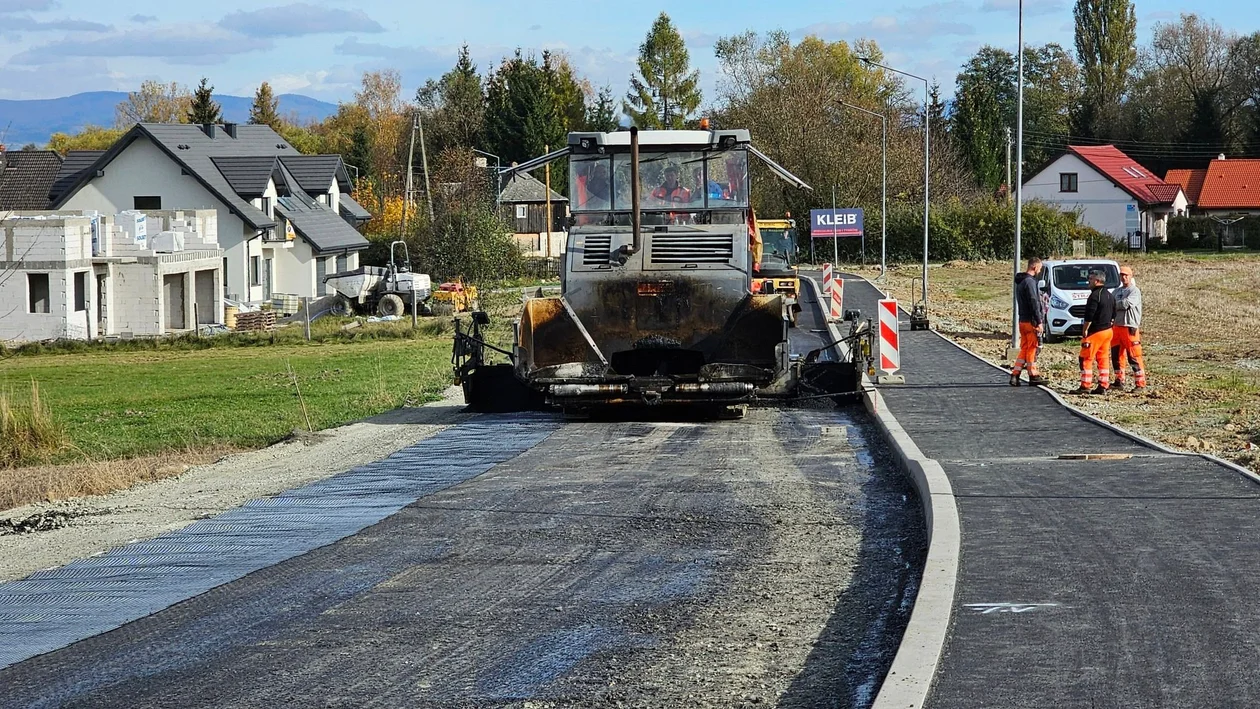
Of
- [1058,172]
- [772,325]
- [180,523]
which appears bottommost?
[180,523]

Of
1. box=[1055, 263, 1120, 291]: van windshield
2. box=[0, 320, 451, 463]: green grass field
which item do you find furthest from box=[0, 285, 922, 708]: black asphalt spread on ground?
box=[1055, 263, 1120, 291]: van windshield

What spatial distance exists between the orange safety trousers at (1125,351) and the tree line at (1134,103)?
75.4m

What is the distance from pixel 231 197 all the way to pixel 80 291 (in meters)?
11.4

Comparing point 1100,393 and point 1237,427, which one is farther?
point 1100,393

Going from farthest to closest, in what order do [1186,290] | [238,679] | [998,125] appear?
[998,125] → [1186,290] → [238,679]

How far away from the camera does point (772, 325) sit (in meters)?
16.4

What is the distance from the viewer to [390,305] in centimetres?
5559

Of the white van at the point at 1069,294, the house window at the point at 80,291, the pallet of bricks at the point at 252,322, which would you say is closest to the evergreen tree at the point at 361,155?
the pallet of bricks at the point at 252,322

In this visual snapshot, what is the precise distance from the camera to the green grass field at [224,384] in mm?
20375

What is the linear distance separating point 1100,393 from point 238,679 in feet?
48.6

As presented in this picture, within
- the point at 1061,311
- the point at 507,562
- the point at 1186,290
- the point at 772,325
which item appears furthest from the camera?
the point at 1186,290

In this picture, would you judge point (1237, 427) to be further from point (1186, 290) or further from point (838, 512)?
point (1186, 290)

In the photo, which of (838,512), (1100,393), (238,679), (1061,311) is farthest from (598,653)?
(1061,311)

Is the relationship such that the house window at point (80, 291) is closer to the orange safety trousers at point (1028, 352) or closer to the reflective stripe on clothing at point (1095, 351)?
the orange safety trousers at point (1028, 352)
